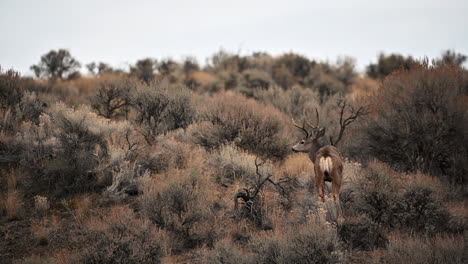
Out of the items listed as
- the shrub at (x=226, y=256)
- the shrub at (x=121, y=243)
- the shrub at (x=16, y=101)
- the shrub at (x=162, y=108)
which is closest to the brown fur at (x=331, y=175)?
the shrub at (x=226, y=256)

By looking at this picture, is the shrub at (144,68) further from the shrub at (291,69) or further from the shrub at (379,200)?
the shrub at (379,200)

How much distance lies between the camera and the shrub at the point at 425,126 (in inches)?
493

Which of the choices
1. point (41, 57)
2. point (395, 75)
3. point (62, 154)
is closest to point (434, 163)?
point (395, 75)

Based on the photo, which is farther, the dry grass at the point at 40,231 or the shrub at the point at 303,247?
the dry grass at the point at 40,231

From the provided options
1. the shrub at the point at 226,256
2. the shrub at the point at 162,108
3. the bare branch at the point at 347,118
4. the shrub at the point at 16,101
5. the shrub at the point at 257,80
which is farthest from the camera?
the shrub at the point at 257,80

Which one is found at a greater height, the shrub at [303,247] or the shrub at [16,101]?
the shrub at [16,101]

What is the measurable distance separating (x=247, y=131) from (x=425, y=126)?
5006 mm

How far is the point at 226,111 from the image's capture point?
13977 millimetres

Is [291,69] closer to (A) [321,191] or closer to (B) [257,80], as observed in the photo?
(B) [257,80]

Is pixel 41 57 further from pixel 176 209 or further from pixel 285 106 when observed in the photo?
pixel 176 209

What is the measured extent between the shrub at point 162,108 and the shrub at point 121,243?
632 cm

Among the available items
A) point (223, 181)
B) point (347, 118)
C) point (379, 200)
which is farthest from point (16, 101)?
point (379, 200)

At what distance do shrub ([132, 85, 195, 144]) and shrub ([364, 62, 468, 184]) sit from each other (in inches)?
231

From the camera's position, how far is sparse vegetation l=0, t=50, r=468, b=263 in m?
7.54
